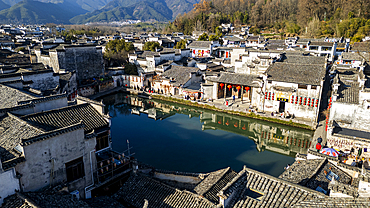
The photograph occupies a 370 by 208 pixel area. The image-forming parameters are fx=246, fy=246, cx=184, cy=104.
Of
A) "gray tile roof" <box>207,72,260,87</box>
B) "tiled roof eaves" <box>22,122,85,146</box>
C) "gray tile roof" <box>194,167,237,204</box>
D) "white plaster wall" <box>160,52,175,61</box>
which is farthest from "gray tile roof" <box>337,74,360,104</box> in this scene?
"white plaster wall" <box>160,52,175,61</box>

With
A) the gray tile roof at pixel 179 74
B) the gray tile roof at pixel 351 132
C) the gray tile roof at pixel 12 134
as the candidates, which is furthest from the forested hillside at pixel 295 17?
the gray tile roof at pixel 12 134

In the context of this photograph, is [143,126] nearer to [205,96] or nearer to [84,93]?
[205,96]

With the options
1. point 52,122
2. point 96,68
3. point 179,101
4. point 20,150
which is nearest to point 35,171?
point 20,150

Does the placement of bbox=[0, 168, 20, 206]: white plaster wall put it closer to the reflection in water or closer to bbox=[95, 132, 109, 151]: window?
bbox=[95, 132, 109, 151]: window

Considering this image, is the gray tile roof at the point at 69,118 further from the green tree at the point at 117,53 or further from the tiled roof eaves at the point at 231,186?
the green tree at the point at 117,53

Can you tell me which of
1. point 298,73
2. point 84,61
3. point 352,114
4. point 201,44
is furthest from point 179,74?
point 352,114

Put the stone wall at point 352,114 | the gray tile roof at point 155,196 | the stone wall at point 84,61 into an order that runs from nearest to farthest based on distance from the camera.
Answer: the gray tile roof at point 155,196
the stone wall at point 352,114
the stone wall at point 84,61
